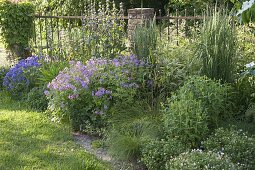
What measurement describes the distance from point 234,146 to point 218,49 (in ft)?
5.40

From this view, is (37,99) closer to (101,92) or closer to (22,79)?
(22,79)

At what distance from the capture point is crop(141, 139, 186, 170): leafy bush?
157 inches

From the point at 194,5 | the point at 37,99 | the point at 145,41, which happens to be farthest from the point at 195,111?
the point at 194,5

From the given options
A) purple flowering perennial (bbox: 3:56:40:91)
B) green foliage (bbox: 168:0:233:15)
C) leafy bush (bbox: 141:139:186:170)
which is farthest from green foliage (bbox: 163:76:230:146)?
green foliage (bbox: 168:0:233:15)

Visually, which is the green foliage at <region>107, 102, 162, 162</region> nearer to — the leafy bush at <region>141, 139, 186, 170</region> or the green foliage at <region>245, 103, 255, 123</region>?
the leafy bush at <region>141, 139, 186, 170</region>

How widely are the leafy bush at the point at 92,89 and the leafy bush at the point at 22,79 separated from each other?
1.14 meters

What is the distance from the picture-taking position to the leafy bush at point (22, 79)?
6703mm

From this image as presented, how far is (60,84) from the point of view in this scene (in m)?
5.50

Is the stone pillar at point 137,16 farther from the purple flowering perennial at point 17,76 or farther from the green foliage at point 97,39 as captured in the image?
the purple flowering perennial at point 17,76

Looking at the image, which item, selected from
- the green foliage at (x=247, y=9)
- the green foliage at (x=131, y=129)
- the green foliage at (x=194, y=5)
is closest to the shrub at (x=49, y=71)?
the green foliage at (x=131, y=129)

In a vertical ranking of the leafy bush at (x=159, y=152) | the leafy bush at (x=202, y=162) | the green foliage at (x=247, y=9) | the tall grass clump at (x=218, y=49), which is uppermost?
the green foliage at (x=247, y=9)

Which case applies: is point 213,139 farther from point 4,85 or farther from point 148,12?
point 4,85

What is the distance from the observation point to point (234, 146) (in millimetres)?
3902

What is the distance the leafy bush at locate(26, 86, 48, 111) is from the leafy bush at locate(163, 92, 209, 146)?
2433 millimetres
